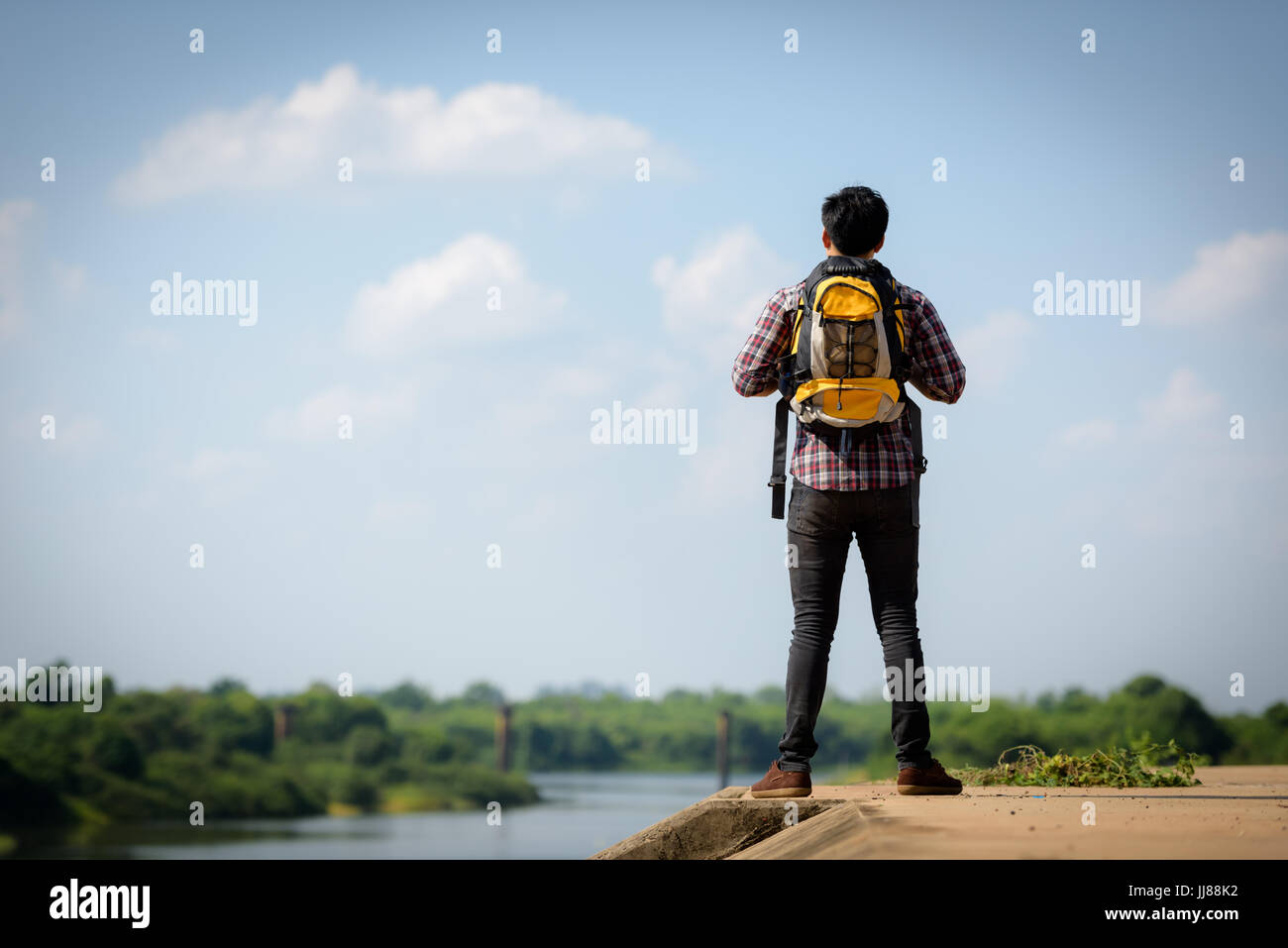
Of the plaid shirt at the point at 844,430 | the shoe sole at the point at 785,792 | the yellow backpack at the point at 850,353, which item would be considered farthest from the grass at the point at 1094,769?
the yellow backpack at the point at 850,353

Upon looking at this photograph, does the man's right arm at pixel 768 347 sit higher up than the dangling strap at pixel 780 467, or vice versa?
the man's right arm at pixel 768 347

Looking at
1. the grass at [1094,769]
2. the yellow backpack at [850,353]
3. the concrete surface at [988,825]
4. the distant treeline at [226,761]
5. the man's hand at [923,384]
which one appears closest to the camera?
the concrete surface at [988,825]

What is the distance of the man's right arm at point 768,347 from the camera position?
439 cm

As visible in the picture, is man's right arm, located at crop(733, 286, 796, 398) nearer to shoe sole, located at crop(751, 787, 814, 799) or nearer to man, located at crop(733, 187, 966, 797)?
man, located at crop(733, 187, 966, 797)

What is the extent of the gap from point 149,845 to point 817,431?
58.5m

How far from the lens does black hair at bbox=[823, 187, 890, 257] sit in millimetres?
4395

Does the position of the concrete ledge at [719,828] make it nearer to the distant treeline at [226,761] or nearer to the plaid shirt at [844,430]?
the plaid shirt at [844,430]

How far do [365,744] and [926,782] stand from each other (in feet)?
260

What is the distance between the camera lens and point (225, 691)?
77688mm

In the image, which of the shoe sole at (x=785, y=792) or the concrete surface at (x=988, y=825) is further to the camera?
the shoe sole at (x=785, y=792)

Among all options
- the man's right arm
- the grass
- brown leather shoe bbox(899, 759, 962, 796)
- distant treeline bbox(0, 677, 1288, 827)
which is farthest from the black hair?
distant treeline bbox(0, 677, 1288, 827)

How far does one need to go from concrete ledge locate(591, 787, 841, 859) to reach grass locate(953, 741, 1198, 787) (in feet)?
4.45
